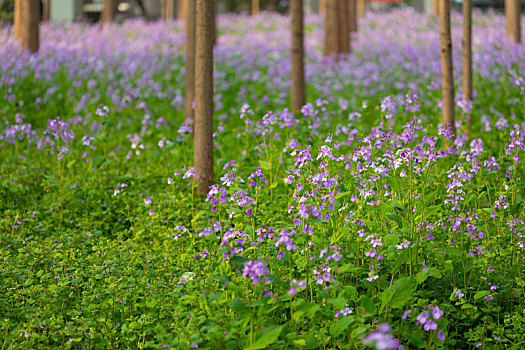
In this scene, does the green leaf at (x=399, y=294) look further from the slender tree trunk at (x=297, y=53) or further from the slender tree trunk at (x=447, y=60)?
the slender tree trunk at (x=297, y=53)

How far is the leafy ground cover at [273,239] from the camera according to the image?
3.70 metres

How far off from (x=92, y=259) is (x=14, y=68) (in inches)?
325

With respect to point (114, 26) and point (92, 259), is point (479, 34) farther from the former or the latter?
point (92, 259)

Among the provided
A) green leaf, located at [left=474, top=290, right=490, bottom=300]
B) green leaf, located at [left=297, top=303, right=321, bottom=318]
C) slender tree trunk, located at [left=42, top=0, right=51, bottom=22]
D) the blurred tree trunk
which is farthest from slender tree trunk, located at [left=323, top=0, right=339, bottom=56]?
slender tree trunk, located at [left=42, top=0, right=51, bottom=22]

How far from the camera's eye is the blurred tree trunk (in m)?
15.0

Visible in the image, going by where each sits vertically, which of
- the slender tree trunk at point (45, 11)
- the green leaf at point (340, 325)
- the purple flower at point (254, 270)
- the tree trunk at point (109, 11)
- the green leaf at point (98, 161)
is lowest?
the green leaf at point (340, 325)

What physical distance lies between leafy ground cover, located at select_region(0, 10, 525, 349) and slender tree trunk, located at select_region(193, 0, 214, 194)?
0.63 ft

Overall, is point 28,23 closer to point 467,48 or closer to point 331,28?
point 331,28

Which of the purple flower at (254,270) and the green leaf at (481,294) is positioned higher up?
the purple flower at (254,270)

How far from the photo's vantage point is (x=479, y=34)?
18688 mm

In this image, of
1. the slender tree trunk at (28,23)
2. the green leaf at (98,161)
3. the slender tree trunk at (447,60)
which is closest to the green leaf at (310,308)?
the green leaf at (98,161)

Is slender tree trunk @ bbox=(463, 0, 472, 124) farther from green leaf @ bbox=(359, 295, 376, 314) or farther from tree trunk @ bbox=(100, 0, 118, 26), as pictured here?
tree trunk @ bbox=(100, 0, 118, 26)

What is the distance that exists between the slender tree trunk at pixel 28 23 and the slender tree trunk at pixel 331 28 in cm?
715

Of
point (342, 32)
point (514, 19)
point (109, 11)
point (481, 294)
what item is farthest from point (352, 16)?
point (481, 294)
